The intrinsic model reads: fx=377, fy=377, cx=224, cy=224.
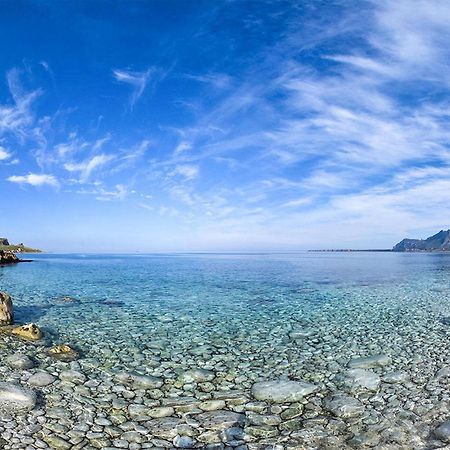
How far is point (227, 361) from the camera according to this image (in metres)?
11.4

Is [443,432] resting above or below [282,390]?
above

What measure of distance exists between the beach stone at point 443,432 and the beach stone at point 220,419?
136 inches

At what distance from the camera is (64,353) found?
11516 mm

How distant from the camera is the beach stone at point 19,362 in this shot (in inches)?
396

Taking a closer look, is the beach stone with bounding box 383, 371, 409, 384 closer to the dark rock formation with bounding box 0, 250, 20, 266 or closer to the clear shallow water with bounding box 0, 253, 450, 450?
the clear shallow water with bounding box 0, 253, 450, 450

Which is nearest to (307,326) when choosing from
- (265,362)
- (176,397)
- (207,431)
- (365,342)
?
(365,342)

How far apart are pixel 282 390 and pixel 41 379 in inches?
228

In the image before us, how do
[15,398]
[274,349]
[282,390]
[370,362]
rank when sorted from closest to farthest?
[15,398] → [282,390] → [370,362] → [274,349]

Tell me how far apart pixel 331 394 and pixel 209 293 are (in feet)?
66.0

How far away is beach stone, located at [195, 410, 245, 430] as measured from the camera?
7.16 meters

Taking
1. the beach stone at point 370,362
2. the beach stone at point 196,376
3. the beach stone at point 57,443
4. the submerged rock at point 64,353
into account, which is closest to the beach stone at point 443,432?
the beach stone at point 370,362

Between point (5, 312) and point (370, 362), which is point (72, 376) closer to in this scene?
point (370, 362)

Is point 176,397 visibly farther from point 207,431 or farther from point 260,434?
point 260,434

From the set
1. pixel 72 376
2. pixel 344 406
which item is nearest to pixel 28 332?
pixel 72 376
